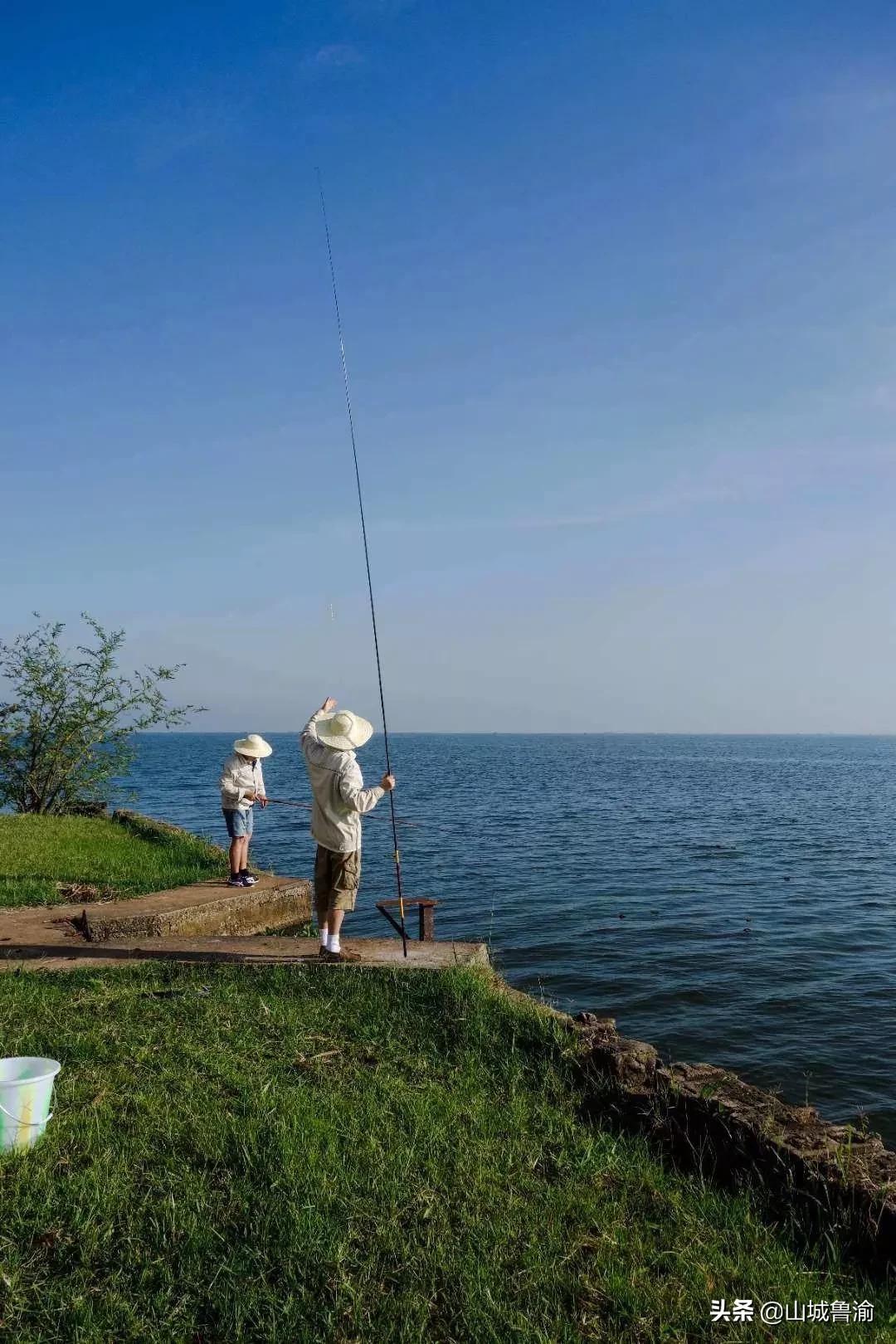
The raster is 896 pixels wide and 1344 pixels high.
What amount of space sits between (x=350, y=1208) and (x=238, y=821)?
8.06m

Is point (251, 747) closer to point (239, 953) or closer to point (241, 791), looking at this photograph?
point (241, 791)

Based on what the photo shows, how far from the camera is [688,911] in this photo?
668 inches

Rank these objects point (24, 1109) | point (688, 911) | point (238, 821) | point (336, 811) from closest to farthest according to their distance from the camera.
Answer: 1. point (24, 1109)
2. point (336, 811)
3. point (238, 821)
4. point (688, 911)

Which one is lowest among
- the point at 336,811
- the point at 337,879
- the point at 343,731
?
the point at 337,879

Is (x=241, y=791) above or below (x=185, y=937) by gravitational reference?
above

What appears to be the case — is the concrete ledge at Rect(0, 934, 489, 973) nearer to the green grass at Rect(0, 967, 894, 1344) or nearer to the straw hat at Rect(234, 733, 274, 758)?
the green grass at Rect(0, 967, 894, 1344)

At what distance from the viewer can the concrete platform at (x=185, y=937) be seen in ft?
27.7

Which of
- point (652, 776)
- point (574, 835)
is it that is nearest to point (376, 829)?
point (574, 835)

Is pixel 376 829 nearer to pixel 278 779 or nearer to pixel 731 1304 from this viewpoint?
pixel 731 1304

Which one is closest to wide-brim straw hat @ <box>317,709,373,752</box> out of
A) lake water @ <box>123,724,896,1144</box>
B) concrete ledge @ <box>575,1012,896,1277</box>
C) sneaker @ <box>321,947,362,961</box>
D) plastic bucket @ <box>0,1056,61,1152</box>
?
sneaker @ <box>321,947,362,961</box>

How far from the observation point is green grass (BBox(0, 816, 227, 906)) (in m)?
12.2

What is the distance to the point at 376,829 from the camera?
29031 millimetres

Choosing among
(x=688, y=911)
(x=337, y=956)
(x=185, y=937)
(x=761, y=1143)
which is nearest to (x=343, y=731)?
(x=337, y=956)

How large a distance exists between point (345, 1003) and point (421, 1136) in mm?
2232
